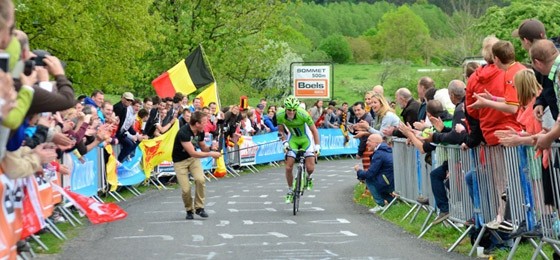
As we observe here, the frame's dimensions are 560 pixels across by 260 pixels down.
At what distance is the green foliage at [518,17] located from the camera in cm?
5928

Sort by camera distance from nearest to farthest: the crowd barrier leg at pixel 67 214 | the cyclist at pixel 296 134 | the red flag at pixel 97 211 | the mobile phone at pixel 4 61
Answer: the mobile phone at pixel 4 61 → the red flag at pixel 97 211 → the crowd barrier leg at pixel 67 214 → the cyclist at pixel 296 134

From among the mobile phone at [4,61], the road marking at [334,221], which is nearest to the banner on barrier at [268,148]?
the road marking at [334,221]

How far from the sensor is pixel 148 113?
27.0 m

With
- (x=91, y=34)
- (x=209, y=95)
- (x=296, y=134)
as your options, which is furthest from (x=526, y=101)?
(x=91, y=34)

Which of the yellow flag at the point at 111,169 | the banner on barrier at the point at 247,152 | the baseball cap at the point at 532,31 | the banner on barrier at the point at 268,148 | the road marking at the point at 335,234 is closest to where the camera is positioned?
the baseball cap at the point at 532,31

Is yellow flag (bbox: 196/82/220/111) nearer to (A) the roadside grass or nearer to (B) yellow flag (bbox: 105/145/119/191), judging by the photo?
(B) yellow flag (bbox: 105/145/119/191)

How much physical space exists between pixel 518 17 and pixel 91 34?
30.5m

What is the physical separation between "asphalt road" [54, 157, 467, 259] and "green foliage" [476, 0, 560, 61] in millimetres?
37630

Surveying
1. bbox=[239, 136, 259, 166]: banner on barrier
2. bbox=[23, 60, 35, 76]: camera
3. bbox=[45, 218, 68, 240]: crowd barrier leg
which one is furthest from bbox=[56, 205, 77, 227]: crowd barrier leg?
bbox=[239, 136, 259, 166]: banner on barrier

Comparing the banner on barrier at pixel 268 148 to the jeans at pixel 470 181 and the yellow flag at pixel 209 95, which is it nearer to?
the yellow flag at pixel 209 95

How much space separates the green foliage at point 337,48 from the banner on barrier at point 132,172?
98.8 meters

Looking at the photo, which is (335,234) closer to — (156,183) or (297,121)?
(297,121)

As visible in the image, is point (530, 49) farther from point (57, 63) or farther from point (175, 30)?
point (175, 30)

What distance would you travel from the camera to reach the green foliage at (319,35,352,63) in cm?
12475
